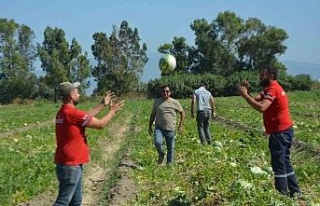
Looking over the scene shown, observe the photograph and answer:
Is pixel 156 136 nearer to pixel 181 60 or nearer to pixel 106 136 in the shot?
pixel 106 136

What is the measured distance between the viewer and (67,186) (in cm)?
673

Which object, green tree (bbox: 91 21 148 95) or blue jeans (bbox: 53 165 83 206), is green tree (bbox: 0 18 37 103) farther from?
blue jeans (bbox: 53 165 83 206)

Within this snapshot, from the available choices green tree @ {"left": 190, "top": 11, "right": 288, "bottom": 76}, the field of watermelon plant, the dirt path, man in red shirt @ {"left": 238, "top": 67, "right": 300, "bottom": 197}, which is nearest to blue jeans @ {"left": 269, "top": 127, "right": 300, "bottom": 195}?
man in red shirt @ {"left": 238, "top": 67, "right": 300, "bottom": 197}

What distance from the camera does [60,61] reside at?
73.6 metres

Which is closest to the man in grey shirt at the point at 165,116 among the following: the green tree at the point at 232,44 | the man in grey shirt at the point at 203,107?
the man in grey shirt at the point at 203,107

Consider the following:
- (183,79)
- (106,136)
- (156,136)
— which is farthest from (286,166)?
(183,79)

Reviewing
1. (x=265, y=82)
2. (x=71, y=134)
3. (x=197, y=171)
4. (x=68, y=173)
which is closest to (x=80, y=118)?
(x=71, y=134)

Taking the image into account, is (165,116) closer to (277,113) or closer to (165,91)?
(165,91)

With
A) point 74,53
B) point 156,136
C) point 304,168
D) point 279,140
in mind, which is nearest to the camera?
point 279,140

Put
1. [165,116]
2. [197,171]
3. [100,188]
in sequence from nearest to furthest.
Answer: [197,171] → [100,188] → [165,116]

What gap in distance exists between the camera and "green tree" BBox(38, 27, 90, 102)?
235 ft

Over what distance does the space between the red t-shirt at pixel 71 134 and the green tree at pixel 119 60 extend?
63.5 metres

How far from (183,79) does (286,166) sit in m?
60.0

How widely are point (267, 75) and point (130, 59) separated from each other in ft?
236
